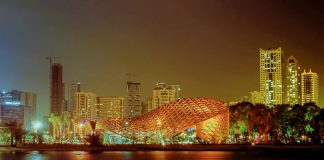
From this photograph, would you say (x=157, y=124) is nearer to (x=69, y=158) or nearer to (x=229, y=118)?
(x=229, y=118)

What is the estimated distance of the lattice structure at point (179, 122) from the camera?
110000 mm

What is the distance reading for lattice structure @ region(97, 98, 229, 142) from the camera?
110000 millimetres

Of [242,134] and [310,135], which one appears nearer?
[310,135]

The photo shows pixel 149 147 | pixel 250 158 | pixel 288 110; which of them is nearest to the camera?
pixel 250 158

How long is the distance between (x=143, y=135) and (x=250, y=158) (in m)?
46.5

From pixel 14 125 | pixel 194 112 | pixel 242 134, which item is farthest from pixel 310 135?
pixel 14 125

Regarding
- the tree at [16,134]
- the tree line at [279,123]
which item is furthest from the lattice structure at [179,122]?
the tree at [16,134]

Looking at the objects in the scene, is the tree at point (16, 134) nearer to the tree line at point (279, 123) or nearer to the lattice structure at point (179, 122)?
the lattice structure at point (179, 122)

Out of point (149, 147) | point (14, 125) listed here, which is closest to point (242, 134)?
point (149, 147)

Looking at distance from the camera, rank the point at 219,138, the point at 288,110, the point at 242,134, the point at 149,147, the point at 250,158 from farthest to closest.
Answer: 1. the point at 242,134
2. the point at 288,110
3. the point at 219,138
4. the point at 149,147
5. the point at 250,158

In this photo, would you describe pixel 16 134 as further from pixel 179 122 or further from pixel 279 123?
pixel 279 123

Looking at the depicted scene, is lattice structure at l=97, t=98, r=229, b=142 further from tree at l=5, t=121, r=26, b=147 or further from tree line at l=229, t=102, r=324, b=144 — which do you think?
tree at l=5, t=121, r=26, b=147

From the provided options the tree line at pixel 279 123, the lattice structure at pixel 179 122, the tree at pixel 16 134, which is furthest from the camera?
the tree line at pixel 279 123

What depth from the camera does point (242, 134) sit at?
126312 mm
